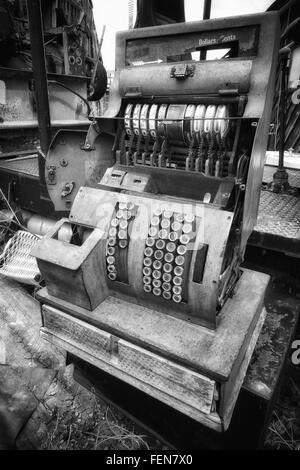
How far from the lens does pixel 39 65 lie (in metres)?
2.42

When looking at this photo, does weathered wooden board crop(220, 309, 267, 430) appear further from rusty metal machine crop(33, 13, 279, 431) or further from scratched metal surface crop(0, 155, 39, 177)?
scratched metal surface crop(0, 155, 39, 177)

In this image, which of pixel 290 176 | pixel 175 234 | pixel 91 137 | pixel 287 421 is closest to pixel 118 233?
pixel 175 234

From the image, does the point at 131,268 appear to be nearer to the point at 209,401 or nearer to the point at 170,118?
the point at 209,401

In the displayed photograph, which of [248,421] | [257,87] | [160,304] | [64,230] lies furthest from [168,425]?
[257,87]

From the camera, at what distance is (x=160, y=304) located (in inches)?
55.9

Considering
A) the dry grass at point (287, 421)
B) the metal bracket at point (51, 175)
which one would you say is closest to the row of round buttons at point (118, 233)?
the metal bracket at point (51, 175)

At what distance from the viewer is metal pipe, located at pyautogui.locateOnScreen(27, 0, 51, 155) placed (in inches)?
89.4

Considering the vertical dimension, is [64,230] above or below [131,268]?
above

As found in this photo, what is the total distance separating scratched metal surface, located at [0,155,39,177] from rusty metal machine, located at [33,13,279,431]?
69.9 inches

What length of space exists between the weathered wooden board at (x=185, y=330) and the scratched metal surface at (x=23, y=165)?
206 centimetres

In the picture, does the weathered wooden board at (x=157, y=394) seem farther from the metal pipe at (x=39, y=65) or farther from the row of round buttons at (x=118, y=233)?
the metal pipe at (x=39, y=65)

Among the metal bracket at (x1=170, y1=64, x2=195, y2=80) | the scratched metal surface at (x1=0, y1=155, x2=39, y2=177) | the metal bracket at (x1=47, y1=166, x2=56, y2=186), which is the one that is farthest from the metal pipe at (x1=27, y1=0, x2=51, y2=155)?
the metal bracket at (x1=170, y1=64, x2=195, y2=80)

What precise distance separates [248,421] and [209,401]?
0.39 meters

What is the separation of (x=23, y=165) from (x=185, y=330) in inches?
116
